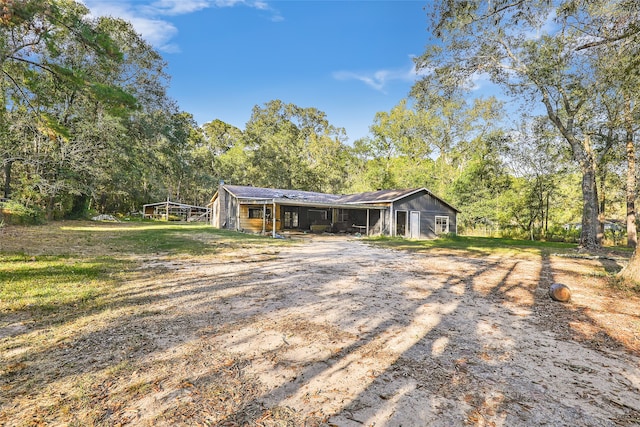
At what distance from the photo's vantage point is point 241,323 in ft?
13.1

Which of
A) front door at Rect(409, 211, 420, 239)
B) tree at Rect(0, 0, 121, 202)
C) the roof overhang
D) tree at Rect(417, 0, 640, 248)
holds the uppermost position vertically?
tree at Rect(417, 0, 640, 248)

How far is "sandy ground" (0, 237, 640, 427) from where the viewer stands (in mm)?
2238

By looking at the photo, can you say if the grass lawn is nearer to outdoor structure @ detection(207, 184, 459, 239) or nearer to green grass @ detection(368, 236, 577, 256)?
green grass @ detection(368, 236, 577, 256)

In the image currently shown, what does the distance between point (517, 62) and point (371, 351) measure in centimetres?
1595

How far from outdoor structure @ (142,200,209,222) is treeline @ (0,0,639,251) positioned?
2.36 metres

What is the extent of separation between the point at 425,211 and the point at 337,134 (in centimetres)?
2573

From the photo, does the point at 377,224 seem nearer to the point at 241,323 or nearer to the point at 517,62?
the point at 517,62

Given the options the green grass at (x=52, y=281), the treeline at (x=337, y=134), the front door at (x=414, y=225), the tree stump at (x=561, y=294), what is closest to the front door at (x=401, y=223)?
the front door at (x=414, y=225)

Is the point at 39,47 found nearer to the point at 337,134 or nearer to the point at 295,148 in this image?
the point at 295,148

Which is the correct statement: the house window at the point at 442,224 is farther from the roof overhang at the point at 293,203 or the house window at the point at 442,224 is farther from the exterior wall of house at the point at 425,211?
the roof overhang at the point at 293,203

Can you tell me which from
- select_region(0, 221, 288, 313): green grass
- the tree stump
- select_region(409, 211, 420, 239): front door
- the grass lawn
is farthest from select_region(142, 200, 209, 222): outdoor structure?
the tree stump

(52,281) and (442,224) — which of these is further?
(442,224)

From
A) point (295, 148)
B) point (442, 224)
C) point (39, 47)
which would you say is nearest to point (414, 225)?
point (442, 224)

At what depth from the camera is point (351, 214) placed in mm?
24375
